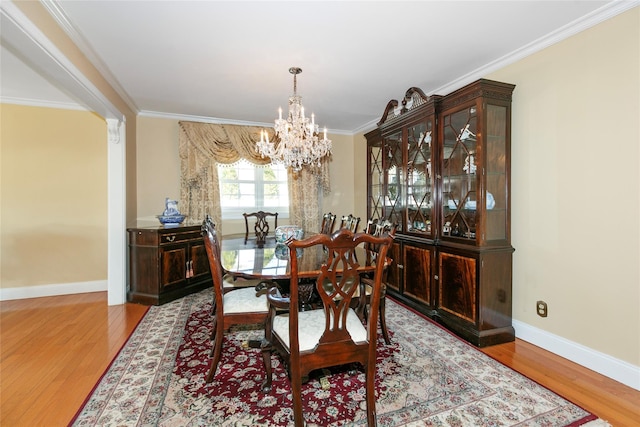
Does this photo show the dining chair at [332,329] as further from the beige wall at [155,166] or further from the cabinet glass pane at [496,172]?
the beige wall at [155,166]

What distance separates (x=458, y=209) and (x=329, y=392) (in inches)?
74.9

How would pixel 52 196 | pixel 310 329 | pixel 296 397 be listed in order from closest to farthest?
pixel 296 397 → pixel 310 329 → pixel 52 196

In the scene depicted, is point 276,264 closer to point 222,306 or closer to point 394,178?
point 222,306

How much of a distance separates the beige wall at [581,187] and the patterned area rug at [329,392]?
2.32ft

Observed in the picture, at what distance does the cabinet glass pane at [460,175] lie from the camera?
259 cm

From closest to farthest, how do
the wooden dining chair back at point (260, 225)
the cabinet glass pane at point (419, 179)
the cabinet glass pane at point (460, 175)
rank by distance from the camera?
the cabinet glass pane at point (460, 175), the cabinet glass pane at point (419, 179), the wooden dining chair back at point (260, 225)

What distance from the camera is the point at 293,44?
2426 mm

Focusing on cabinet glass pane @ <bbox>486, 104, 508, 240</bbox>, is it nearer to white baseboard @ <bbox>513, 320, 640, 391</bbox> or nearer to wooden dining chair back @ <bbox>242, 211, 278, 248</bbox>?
white baseboard @ <bbox>513, 320, 640, 391</bbox>

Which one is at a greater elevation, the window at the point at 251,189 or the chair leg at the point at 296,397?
the window at the point at 251,189

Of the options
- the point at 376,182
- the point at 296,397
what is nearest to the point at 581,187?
the point at 376,182

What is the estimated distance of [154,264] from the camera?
347 centimetres

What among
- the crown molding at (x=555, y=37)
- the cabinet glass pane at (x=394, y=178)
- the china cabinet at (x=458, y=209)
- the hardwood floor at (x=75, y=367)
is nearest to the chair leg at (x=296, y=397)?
the hardwood floor at (x=75, y=367)

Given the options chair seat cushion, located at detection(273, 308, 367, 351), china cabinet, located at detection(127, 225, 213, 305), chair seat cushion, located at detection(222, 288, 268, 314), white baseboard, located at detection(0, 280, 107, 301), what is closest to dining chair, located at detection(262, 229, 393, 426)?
chair seat cushion, located at detection(273, 308, 367, 351)

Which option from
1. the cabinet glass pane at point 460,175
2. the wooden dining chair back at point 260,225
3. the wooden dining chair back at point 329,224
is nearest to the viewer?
the cabinet glass pane at point 460,175
